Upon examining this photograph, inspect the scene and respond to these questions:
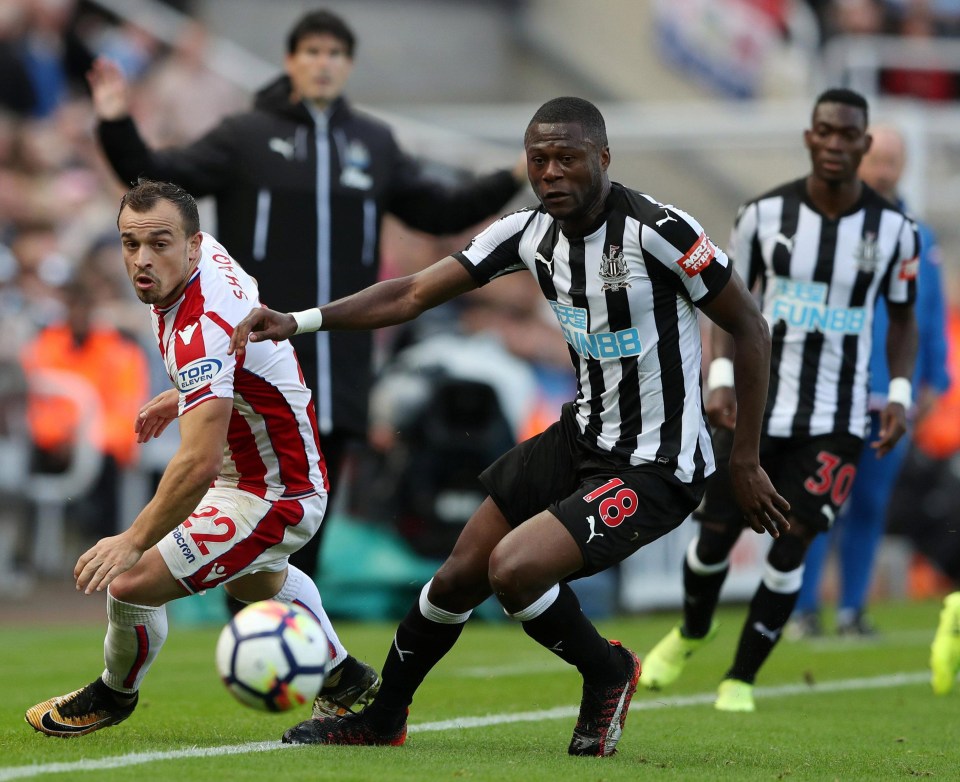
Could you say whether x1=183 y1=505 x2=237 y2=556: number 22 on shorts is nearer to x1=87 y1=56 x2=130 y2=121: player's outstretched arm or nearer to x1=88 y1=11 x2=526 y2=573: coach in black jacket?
x1=88 y1=11 x2=526 y2=573: coach in black jacket

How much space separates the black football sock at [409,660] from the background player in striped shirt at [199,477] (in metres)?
0.27

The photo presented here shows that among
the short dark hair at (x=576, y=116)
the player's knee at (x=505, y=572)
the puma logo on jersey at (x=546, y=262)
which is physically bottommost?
the player's knee at (x=505, y=572)

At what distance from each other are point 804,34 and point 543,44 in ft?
9.95

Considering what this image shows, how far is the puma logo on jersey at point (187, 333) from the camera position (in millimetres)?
5047

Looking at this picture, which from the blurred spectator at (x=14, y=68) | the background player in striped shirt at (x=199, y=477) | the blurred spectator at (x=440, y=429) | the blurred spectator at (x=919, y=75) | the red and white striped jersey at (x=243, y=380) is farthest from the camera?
the blurred spectator at (x=919, y=75)

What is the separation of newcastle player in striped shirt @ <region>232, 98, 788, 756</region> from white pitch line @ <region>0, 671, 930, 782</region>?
369 millimetres

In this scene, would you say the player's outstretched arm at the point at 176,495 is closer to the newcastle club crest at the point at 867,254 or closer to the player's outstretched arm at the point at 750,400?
the player's outstretched arm at the point at 750,400

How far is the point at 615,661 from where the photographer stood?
533 centimetres

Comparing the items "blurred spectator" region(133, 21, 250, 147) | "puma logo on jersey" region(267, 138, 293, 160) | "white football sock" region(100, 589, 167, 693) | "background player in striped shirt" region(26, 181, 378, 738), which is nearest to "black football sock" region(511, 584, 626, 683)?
"background player in striped shirt" region(26, 181, 378, 738)

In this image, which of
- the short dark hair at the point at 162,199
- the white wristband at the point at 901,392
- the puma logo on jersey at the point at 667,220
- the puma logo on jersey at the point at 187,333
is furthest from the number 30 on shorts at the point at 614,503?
the white wristband at the point at 901,392

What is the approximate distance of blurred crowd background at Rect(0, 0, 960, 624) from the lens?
1133 cm

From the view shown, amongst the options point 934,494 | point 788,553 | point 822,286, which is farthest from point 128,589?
point 934,494

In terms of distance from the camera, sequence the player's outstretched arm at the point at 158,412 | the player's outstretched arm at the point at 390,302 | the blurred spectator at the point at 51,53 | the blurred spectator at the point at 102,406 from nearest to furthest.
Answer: the player's outstretched arm at the point at 390,302 → the player's outstretched arm at the point at 158,412 → the blurred spectator at the point at 102,406 → the blurred spectator at the point at 51,53

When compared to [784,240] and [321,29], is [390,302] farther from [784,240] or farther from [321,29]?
[784,240]
